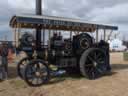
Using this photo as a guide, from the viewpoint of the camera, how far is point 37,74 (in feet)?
27.9

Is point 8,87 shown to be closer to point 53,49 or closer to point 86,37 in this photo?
point 53,49

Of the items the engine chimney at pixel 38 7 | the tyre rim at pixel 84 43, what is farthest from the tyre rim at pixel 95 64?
the engine chimney at pixel 38 7

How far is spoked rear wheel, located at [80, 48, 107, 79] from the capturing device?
9.30m

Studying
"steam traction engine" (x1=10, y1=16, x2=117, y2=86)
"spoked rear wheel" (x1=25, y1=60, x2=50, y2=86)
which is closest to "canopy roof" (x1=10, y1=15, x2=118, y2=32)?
"steam traction engine" (x1=10, y1=16, x2=117, y2=86)

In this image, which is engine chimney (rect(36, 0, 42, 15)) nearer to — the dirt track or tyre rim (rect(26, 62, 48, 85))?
the dirt track

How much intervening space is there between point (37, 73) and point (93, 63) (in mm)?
2343

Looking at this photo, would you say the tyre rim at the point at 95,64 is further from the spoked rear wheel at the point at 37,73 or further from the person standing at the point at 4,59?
the person standing at the point at 4,59

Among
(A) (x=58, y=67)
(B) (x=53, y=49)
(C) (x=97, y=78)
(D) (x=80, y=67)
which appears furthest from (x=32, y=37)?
(C) (x=97, y=78)

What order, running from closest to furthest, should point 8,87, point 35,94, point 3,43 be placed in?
point 35,94
point 8,87
point 3,43

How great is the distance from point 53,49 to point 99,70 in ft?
6.66

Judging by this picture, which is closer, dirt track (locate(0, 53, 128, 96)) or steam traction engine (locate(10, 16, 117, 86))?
dirt track (locate(0, 53, 128, 96))

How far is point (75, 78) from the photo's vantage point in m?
9.56

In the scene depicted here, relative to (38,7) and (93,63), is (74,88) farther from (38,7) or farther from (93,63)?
(38,7)

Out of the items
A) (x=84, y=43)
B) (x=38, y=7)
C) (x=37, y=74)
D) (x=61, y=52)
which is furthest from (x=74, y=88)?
(x=38, y=7)
